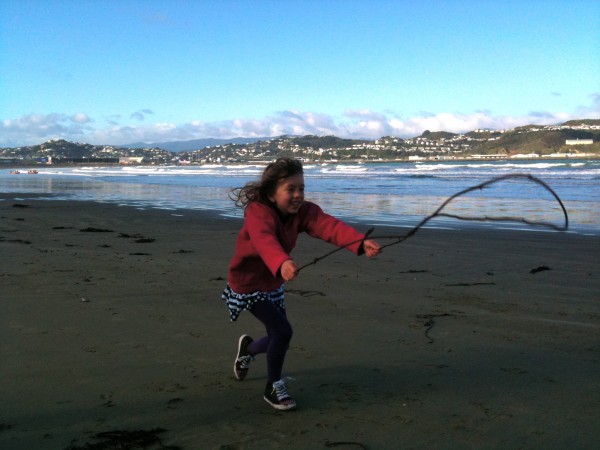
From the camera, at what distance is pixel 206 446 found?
285cm

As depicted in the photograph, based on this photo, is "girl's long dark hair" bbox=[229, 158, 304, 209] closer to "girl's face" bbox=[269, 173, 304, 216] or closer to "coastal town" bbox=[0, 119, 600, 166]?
"girl's face" bbox=[269, 173, 304, 216]

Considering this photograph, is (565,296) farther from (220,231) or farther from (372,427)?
(220,231)

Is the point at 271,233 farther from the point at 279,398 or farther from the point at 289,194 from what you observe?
the point at 279,398

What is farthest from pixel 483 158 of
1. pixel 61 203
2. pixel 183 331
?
pixel 183 331

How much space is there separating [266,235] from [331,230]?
437 millimetres

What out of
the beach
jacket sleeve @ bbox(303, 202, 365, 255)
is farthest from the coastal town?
jacket sleeve @ bbox(303, 202, 365, 255)

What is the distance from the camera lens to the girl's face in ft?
11.0

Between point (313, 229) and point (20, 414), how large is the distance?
190 cm

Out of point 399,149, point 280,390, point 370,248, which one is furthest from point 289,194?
point 399,149

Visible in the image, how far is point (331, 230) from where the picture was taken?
3.40 meters

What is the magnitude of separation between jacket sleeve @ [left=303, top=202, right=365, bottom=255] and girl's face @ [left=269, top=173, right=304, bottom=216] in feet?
0.41

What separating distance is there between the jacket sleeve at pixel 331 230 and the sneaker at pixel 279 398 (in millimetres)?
878

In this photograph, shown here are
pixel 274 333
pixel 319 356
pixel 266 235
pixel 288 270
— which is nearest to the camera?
pixel 288 270

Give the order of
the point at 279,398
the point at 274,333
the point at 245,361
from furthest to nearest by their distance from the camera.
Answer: the point at 245,361, the point at 274,333, the point at 279,398
